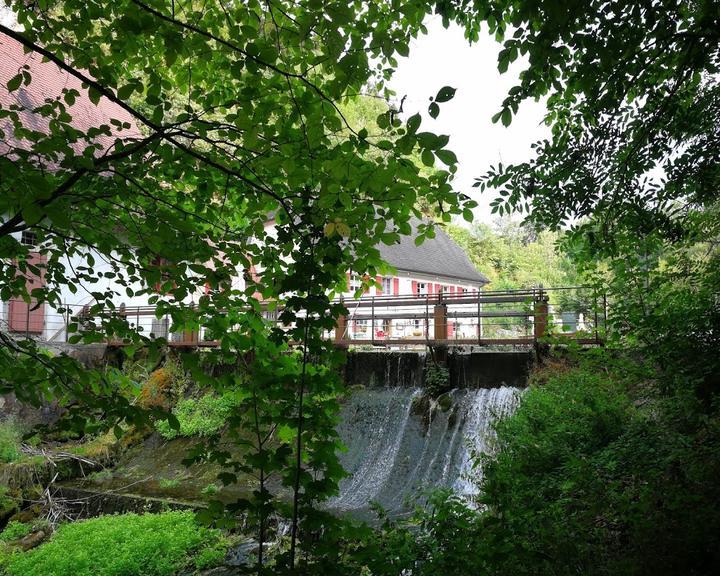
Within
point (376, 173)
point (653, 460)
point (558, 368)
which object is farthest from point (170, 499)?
Answer: point (376, 173)

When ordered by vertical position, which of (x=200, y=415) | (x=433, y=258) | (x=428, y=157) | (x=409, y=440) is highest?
(x=433, y=258)

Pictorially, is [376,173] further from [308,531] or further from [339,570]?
[339,570]

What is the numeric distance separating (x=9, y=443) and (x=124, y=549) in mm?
5723

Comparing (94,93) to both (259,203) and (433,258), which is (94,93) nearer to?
(259,203)

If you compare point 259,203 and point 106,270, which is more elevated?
point 106,270

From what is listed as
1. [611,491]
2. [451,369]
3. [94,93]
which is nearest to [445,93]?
[94,93]

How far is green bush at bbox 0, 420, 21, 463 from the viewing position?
11109 millimetres

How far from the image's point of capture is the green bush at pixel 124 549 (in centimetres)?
702

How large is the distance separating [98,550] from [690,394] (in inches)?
294

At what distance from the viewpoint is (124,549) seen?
7379 millimetres

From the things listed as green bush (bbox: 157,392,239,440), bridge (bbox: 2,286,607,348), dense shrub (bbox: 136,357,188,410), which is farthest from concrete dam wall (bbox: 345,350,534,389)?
dense shrub (bbox: 136,357,188,410)

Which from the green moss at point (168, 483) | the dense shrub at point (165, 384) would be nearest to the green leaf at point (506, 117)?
the green moss at point (168, 483)

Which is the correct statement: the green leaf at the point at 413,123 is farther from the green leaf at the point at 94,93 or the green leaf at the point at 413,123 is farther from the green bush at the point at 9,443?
the green bush at the point at 9,443

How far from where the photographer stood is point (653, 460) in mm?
A: 4363
